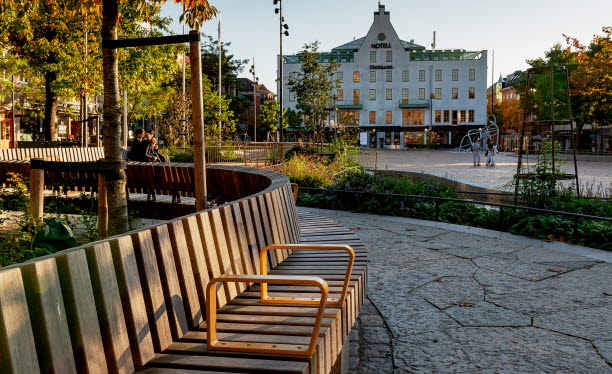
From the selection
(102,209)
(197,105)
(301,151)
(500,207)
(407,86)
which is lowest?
(500,207)

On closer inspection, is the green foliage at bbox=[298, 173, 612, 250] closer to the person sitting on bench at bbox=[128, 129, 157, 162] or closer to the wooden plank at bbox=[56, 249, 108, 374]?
the person sitting on bench at bbox=[128, 129, 157, 162]

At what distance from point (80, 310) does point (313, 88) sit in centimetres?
2645

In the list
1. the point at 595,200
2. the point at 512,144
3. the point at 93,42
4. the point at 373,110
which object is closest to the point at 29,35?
the point at 93,42

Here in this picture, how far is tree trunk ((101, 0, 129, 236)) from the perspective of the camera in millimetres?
5391

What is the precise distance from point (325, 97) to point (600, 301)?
75.6 ft

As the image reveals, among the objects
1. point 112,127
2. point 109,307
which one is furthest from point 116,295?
point 112,127

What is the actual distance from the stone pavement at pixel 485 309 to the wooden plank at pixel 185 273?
1386mm

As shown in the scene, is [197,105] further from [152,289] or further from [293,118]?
[293,118]

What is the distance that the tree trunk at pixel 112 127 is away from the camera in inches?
212

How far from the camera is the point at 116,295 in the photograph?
224cm

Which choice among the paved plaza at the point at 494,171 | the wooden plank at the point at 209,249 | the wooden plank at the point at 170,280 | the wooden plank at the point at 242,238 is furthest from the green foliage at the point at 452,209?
the wooden plank at the point at 170,280

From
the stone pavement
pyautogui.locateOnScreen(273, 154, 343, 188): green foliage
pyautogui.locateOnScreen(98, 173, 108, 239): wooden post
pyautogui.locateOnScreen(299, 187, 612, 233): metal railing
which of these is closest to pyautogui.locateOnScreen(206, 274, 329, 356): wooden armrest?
the stone pavement

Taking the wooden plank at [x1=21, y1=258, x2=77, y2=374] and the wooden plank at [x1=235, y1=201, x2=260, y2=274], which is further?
the wooden plank at [x1=235, y1=201, x2=260, y2=274]

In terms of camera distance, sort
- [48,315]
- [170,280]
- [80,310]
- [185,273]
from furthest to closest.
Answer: [185,273] → [170,280] → [80,310] → [48,315]
